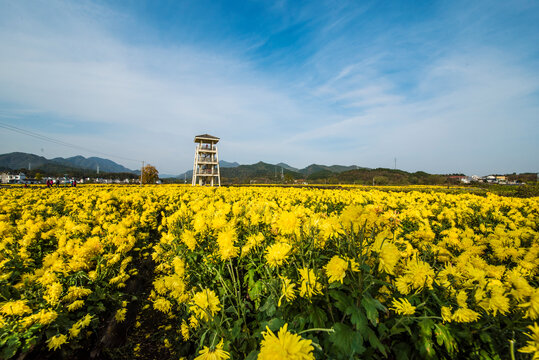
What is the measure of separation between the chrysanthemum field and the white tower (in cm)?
2579

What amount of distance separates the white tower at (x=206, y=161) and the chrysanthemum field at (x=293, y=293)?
25.8 metres

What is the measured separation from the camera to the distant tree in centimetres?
6450

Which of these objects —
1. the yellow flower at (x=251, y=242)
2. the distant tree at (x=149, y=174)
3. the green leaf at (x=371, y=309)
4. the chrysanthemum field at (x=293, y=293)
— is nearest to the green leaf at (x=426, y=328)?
the chrysanthemum field at (x=293, y=293)

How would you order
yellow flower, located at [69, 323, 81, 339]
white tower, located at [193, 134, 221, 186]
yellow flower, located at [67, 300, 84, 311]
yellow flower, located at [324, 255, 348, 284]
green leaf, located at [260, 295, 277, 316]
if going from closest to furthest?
yellow flower, located at [324, 255, 348, 284], green leaf, located at [260, 295, 277, 316], yellow flower, located at [69, 323, 81, 339], yellow flower, located at [67, 300, 84, 311], white tower, located at [193, 134, 221, 186]

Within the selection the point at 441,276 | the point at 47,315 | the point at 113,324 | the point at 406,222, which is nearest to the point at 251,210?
the point at 441,276

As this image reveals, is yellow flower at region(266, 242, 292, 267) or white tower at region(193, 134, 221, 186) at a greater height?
white tower at region(193, 134, 221, 186)

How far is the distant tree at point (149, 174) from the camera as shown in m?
64.5

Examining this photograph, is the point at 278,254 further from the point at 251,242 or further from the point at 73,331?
the point at 73,331

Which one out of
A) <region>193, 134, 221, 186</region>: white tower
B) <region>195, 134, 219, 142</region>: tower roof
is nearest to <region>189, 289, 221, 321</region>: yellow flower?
<region>193, 134, 221, 186</region>: white tower

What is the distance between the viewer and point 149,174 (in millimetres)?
67000

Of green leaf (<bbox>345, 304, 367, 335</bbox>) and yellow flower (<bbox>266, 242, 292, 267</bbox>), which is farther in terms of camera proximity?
yellow flower (<bbox>266, 242, 292, 267</bbox>)

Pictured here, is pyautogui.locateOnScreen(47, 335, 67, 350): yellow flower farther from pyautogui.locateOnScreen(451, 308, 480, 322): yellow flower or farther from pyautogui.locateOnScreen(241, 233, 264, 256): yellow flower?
pyautogui.locateOnScreen(451, 308, 480, 322): yellow flower

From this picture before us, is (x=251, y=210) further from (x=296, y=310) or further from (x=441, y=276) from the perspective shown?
(x=441, y=276)

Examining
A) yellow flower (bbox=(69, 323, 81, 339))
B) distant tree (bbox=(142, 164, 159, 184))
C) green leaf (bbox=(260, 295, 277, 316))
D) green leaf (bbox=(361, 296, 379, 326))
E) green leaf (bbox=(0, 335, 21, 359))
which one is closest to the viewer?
green leaf (bbox=(361, 296, 379, 326))
